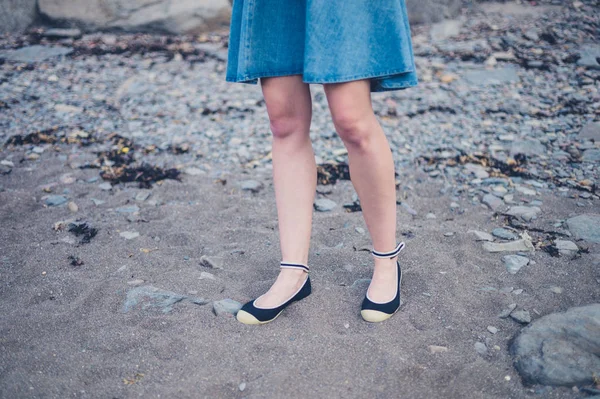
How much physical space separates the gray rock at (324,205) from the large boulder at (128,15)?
4.55 m

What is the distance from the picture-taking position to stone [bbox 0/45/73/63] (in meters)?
5.62

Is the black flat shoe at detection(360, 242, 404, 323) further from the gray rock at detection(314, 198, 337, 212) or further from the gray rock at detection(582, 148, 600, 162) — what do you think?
the gray rock at detection(582, 148, 600, 162)

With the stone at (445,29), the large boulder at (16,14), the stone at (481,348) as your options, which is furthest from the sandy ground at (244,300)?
the large boulder at (16,14)

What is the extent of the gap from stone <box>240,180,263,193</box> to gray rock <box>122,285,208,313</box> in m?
1.21

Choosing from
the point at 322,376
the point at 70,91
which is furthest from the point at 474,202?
the point at 70,91

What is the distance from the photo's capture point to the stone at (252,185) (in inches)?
128

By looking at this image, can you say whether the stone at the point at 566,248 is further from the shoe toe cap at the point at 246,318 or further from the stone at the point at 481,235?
the shoe toe cap at the point at 246,318

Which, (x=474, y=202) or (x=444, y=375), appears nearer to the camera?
(x=444, y=375)

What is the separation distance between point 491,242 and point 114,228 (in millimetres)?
2040

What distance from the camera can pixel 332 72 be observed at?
164cm

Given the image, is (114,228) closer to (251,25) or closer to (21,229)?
(21,229)

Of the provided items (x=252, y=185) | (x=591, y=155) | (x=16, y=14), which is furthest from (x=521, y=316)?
(x=16, y=14)

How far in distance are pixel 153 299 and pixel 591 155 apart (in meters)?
3.07

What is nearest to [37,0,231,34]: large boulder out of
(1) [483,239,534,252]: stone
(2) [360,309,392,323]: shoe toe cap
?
(1) [483,239,534,252]: stone
